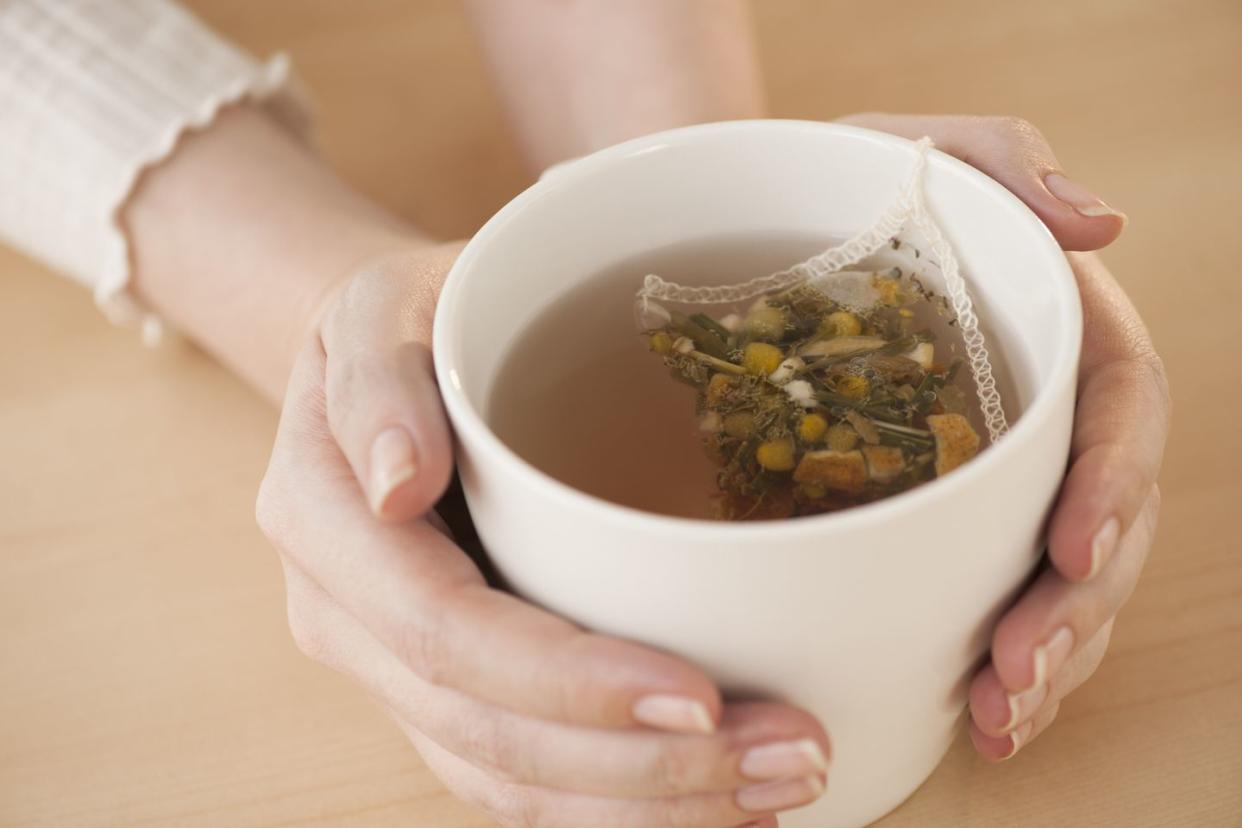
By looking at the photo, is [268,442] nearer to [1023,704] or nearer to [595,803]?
[595,803]

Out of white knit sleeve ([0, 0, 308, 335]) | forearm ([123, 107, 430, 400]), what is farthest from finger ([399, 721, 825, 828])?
white knit sleeve ([0, 0, 308, 335])

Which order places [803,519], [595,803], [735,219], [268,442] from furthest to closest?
1. [268,442]
2. [735,219]
3. [595,803]
4. [803,519]

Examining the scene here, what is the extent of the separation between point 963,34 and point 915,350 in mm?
634

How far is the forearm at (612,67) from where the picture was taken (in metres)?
0.91

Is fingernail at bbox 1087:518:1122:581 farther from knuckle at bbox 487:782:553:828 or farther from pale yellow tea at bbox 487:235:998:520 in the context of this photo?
knuckle at bbox 487:782:553:828

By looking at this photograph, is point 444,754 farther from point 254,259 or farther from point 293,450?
point 254,259

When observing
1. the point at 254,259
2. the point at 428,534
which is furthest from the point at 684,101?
the point at 428,534

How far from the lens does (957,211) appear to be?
0.56 meters

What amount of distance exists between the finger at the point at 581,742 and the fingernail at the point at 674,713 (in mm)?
16

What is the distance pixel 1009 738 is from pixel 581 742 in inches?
8.7

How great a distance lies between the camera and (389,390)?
1.69 ft

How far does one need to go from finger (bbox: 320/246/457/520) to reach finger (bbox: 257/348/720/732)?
30 millimetres

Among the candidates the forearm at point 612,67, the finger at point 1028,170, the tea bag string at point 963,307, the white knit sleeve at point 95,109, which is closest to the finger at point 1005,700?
the tea bag string at point 963,307

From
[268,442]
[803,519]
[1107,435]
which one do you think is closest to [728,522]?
[803,519]
